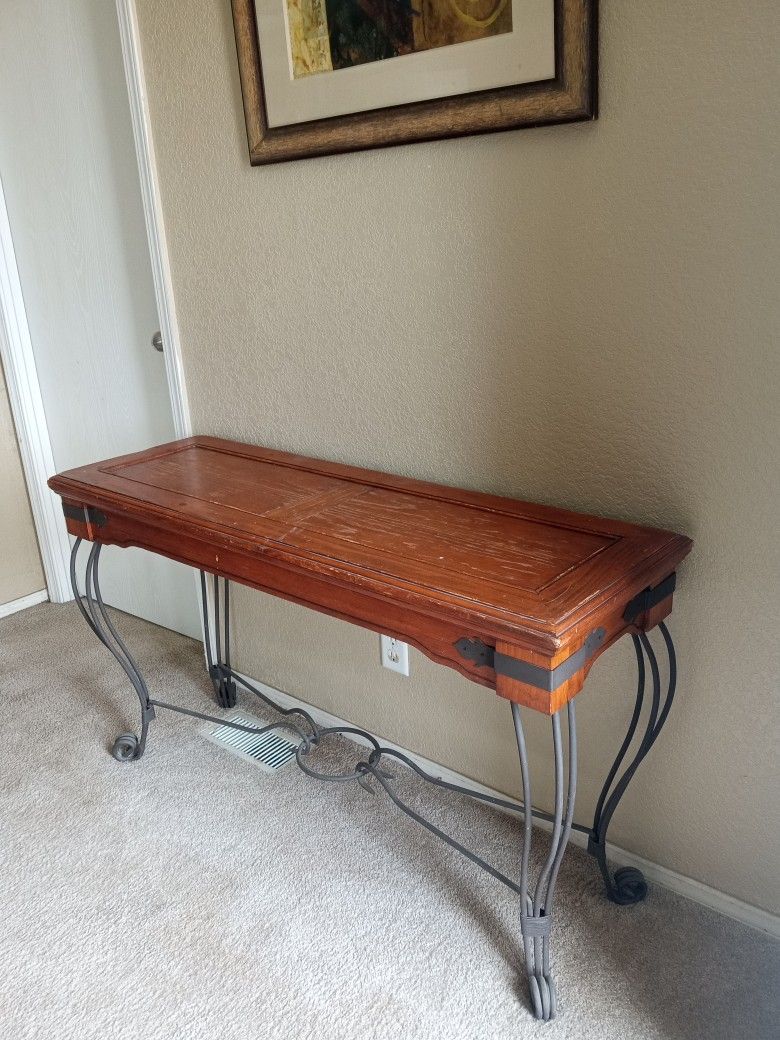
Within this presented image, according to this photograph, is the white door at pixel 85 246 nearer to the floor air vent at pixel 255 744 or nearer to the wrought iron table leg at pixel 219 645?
the wrought iron table leg at pixel 219 645

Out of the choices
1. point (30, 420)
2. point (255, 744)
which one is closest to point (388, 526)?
point (255, 744)

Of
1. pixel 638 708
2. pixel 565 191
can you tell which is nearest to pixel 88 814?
pixel 638 708

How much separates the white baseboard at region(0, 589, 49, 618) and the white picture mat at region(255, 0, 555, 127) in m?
1.97

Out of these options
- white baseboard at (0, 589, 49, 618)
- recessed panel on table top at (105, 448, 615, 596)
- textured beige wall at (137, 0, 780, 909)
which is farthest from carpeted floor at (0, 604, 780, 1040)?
white baseboard at (0, 589, 49, 618)

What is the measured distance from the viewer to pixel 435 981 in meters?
1.37

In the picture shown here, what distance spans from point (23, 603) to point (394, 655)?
1677mm

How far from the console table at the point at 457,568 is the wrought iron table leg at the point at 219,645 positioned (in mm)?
424

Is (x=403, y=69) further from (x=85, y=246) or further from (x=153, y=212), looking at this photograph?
(x=85, y=246)

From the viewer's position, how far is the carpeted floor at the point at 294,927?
131 centimetres

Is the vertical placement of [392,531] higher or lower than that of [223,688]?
higher

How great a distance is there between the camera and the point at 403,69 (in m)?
1.40

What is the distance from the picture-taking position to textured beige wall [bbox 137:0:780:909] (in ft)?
3.84

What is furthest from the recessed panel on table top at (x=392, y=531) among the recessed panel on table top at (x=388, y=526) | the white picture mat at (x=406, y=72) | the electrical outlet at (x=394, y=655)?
the white picture mat at (x=406, y=72)

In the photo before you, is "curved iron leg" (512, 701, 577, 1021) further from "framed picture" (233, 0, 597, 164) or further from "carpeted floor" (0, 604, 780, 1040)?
"framed picture" (233, 0, 597, 164)
